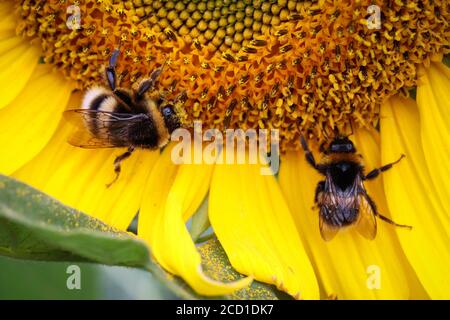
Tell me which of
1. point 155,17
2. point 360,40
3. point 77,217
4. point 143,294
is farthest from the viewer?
point 143,294

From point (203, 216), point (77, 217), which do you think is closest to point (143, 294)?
point (203, 216)

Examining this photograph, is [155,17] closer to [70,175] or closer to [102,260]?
[70,175]

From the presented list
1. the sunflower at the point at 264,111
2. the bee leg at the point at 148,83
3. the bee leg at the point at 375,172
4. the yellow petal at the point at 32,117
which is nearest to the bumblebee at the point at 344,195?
the bee leg at the point at 375,172

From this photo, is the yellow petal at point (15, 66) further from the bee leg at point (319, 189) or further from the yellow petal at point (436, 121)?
the yellow petal at point (436, 121)

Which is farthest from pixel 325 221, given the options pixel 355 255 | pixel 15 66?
pixel 15 66

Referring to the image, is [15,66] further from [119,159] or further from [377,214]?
[377,214]

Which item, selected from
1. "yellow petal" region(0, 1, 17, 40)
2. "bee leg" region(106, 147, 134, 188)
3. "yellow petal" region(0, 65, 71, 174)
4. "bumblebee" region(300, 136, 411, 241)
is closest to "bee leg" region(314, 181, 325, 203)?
"bumblebee" region(300, 136, 411, 241)
